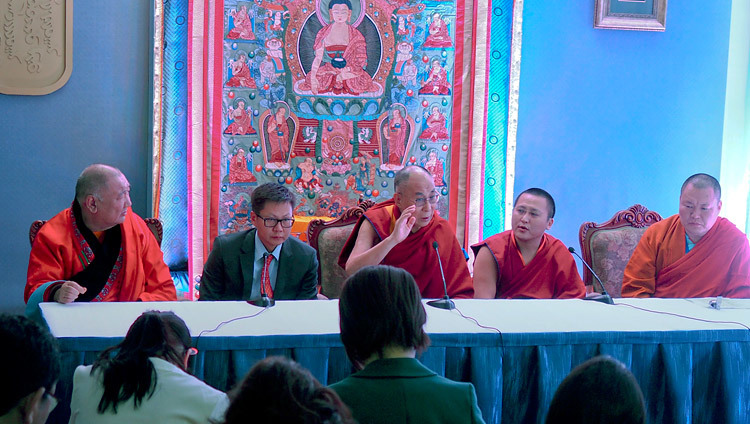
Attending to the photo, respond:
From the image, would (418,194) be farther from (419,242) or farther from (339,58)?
(339,58)

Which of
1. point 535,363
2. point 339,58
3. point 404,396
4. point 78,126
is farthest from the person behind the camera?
point 339,58

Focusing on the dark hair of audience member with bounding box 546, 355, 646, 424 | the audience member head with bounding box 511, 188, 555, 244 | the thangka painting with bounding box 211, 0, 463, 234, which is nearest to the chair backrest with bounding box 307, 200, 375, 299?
the audience member head with bounding box 511, 188, 555, 244

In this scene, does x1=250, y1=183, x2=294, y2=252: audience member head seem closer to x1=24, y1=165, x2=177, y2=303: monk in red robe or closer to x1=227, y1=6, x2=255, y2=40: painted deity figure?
x1=24, y1=165, x2=177, y2=303: monk in red robe

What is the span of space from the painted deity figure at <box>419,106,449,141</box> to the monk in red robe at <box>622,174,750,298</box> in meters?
1.32

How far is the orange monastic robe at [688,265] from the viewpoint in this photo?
292 centimetres

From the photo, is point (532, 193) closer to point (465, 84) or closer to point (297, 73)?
point (465, 84)

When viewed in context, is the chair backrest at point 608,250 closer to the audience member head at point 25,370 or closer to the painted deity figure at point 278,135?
the painted deity figure at point 278,135

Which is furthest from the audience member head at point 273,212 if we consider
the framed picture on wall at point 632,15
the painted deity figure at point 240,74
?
the framed picture on wall at point 632,15

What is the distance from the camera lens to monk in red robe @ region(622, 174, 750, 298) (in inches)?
115

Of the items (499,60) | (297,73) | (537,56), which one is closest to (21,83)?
(297,73)

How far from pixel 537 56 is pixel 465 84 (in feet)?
1.50

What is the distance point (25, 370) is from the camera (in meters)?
1.21

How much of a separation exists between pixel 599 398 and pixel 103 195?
1.93 meters

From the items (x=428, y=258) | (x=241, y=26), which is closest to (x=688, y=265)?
(x=428, y=258)
